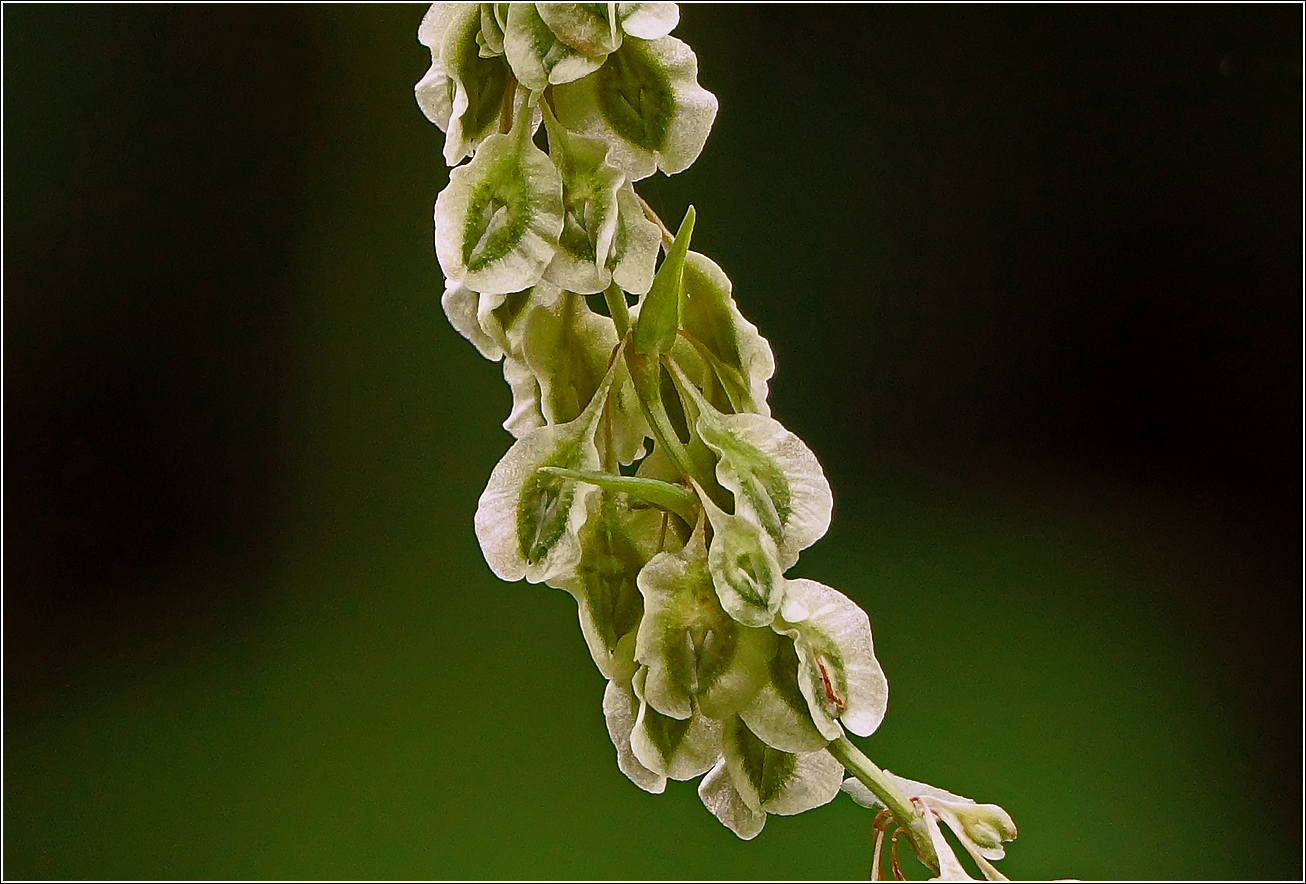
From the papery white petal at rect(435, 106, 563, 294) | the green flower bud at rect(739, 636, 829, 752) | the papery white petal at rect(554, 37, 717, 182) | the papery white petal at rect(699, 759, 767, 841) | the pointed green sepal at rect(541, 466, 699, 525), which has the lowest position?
the papery white petal at rect(699, 759, 767, 841)

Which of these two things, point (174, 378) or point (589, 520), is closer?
point (589, 520)

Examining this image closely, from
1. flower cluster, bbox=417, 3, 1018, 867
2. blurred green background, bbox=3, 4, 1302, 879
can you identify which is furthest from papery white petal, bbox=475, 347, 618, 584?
blurred green background, bbox=3, 4, 1302, 879

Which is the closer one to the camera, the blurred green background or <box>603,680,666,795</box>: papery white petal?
<box>603,680,666,795</box>: papery white petal

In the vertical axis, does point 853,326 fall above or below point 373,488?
above

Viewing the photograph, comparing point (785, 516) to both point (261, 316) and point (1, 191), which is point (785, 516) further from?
point (1, 191)

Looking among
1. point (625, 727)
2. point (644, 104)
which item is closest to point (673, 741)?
point (625, 727)

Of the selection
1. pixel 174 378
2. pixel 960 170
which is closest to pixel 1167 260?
pixel 960 170

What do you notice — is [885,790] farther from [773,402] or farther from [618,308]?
[773,402]

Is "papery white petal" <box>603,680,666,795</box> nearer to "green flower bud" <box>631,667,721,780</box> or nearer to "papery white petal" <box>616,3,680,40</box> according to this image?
"green flower bud" <box>631,667,721,780</box>
